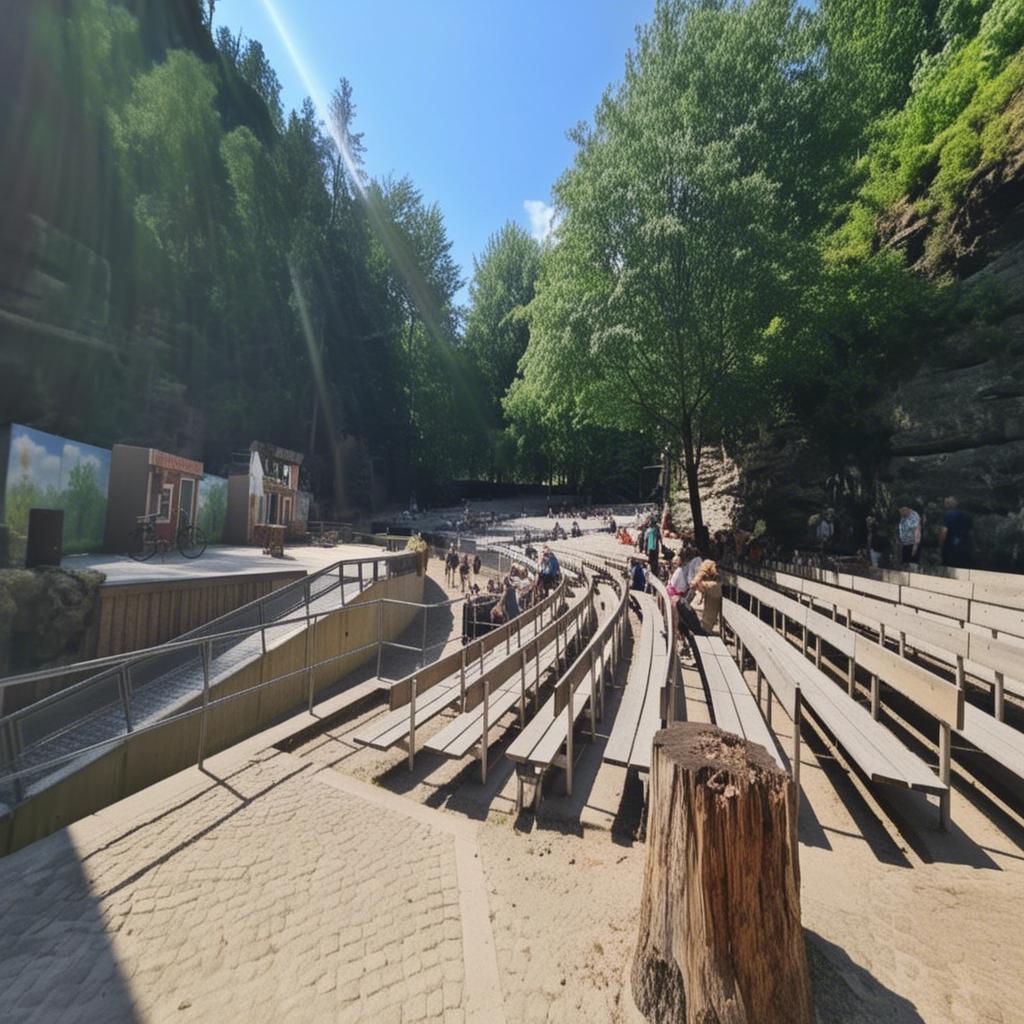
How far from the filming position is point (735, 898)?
6.13 feet

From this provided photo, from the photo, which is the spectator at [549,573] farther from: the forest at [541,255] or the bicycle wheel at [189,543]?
the bicycle wheel at [189,543]

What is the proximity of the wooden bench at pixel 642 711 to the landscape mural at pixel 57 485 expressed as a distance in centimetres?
1232

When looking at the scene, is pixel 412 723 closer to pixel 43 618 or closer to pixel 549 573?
pixel 43 618

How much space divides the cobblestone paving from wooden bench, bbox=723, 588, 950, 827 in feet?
8.74

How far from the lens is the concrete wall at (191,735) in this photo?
16.1 ft

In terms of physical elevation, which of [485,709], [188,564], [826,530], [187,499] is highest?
[187,499]

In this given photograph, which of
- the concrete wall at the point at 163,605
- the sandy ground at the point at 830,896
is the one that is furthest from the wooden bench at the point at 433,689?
the concrete wall at the point at 163,605

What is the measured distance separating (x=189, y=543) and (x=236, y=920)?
49.3 feet

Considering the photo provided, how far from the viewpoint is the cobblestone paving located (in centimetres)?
217

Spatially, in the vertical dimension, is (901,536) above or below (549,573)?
above

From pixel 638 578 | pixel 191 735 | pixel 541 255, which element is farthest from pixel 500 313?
pixel 191 735

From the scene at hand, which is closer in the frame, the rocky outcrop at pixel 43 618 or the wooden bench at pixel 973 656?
the wooden bench at pixel 973 656

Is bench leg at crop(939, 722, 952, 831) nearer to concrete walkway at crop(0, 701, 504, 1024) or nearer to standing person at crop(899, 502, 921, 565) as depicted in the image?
concrete walkway at crop(0, 701, 504, 1024)

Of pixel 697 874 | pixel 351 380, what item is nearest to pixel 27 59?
pixel 351 380
